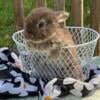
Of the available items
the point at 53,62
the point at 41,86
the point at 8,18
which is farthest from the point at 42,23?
the point at 8,18

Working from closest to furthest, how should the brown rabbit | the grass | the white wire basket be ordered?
the brown rabbit → the white wire basket → the grass

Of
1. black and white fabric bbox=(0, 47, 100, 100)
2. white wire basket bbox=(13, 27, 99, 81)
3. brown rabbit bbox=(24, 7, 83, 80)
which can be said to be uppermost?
brown rabbit bbox=(24, 7, 83, 80)

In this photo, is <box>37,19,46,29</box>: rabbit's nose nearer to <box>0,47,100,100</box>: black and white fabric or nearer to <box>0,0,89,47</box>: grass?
<box>0,47,100,100</box>: black and white fabric

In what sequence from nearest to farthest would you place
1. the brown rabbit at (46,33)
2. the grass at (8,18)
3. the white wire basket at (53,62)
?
1. the brown rabbit at (46,33)
2. the white wire basket at (53,62)
3. the grass at (8,18)

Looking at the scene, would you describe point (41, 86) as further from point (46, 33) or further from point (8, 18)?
point (8, 18)

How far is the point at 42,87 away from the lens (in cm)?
242

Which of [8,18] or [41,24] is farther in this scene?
[8,18]

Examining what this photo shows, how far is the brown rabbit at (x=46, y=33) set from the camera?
7.67 feet

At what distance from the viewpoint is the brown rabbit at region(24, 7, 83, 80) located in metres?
2.34

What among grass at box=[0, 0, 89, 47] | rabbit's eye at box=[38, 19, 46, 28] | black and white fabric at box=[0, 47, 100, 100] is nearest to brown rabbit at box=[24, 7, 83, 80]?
rabbit's eye at box=[38, 19, 46, 28]

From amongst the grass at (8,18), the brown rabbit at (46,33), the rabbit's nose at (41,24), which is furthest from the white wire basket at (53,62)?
the grass at (8,18)

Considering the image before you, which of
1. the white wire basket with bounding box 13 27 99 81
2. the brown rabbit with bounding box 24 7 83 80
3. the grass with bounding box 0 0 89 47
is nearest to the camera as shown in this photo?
the brown rabbit with bounding box 24 7 83 80

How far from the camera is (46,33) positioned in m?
2.37

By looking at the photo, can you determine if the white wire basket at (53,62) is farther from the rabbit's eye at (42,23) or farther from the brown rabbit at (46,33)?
the rabbit's eye at (42,23)
